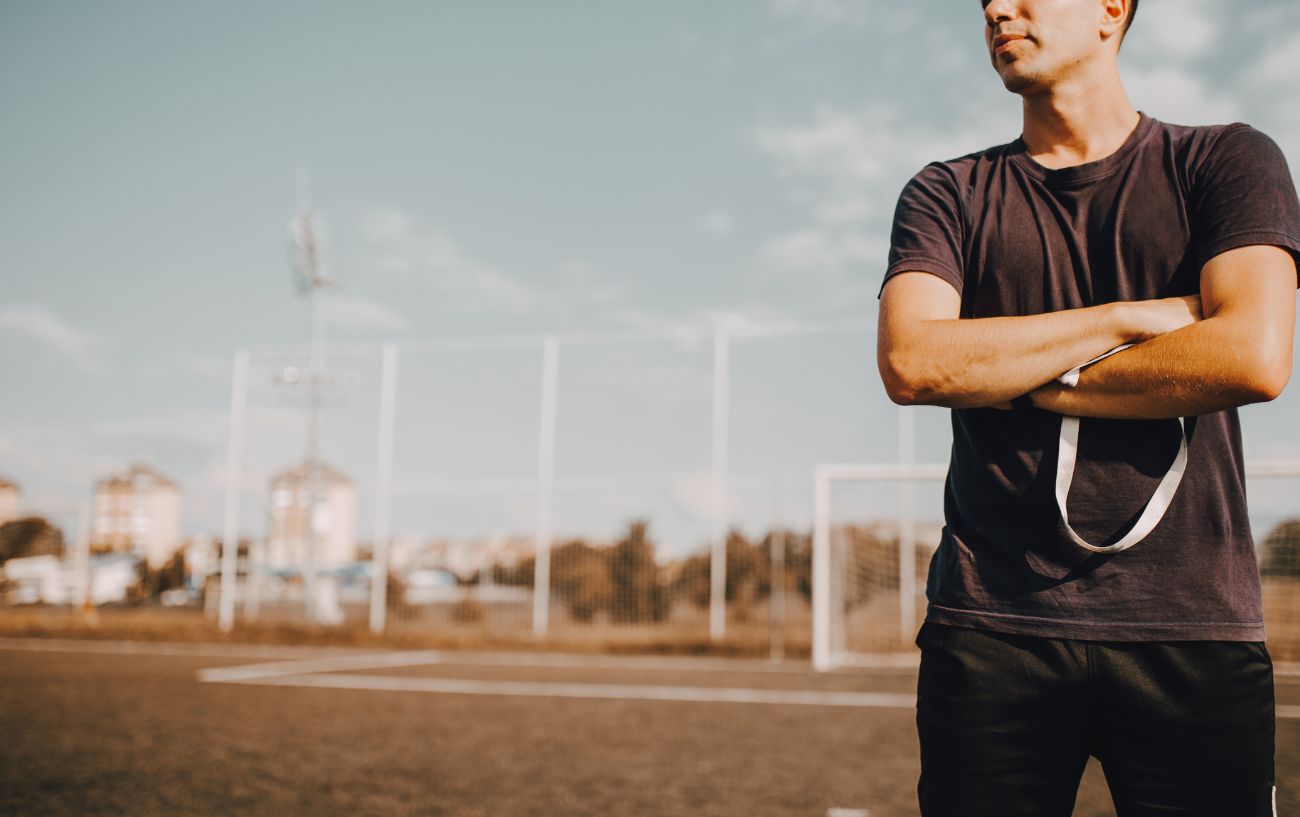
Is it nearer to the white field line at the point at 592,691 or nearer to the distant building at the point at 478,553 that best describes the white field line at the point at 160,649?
the distant building at the point at 478,553

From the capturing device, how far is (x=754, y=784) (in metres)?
4.53

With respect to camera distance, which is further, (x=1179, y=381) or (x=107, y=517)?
(x=107, y=517)

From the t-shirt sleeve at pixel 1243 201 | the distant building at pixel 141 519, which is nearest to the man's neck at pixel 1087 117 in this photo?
the t-shirt sleeve at pixel 1243 201

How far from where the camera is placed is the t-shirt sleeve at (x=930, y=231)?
1575 millimetres

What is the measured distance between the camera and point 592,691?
8172 millimetres

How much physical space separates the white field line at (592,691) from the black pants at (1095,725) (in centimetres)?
603

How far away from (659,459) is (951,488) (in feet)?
39.4

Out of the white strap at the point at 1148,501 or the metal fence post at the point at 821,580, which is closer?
the white strap at the point at 1148,501

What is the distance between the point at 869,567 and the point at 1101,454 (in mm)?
10352

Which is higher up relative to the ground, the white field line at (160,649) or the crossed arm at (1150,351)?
the crossed arm at (1150,351)

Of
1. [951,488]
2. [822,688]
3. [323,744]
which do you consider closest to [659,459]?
[822,688]

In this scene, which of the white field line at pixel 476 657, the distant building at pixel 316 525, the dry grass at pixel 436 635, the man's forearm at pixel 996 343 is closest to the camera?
the man's forearm at pixel 996 343

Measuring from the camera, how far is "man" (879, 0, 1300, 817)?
1358mm

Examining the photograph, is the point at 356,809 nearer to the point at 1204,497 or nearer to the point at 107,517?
the point at 1204,497
